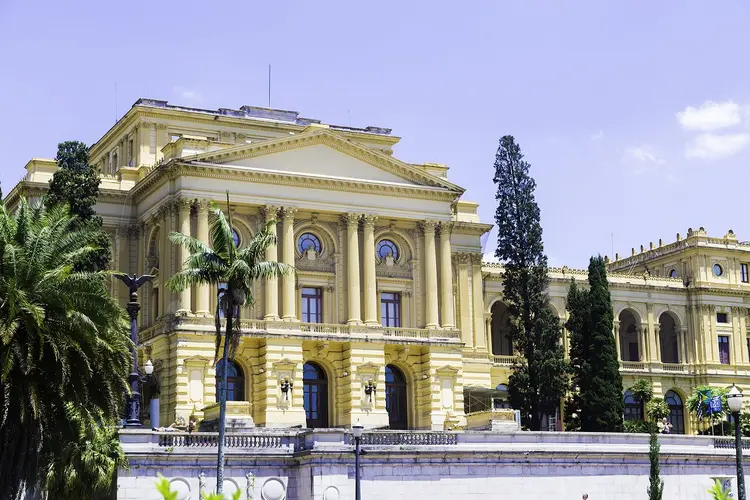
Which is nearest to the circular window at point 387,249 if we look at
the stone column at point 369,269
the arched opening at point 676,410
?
the stone column at point 369,269

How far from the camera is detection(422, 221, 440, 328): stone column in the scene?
2650 inches

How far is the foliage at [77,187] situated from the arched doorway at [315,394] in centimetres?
1229

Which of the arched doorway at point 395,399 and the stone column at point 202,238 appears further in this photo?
the arched doorway at point 395,399

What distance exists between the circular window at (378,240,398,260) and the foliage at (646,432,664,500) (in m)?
24.4

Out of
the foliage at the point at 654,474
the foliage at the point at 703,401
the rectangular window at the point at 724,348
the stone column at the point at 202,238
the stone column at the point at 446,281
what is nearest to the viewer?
the foliage at the point at 654,474

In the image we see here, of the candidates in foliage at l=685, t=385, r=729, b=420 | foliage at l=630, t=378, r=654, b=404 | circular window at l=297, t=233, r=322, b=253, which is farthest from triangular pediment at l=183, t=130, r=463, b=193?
foliage at l=685, t=385, r=729, b=420

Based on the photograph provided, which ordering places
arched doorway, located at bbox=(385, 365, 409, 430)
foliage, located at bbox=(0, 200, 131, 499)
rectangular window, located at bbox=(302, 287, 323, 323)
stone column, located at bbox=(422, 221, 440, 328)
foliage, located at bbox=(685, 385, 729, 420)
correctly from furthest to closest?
foliage, located at bbox=(685, 385, 729, 420)
stone column, located at bbox=(422, 221, 440, 328)
arched doorway, located at bbox=(385, 365, 409, 430)
rectangular window, located at bbox=(302, 287, 323, 323)
foliage, located at bbox=(0, 200, 131, 499)

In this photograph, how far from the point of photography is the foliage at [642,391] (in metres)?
82.6

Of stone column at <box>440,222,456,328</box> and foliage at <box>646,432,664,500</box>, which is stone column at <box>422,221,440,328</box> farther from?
foliage at <box>646,432,664,500</box>

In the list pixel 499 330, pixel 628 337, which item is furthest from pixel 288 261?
pixel 628 337

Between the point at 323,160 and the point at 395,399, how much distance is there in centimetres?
1295

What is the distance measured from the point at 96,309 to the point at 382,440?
11243mm

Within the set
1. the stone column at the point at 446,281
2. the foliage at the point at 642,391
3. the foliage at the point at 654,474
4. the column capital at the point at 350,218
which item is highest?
the column capital at the point at 350,218

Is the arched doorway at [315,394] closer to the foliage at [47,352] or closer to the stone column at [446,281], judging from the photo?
the stone column at [446,281]
